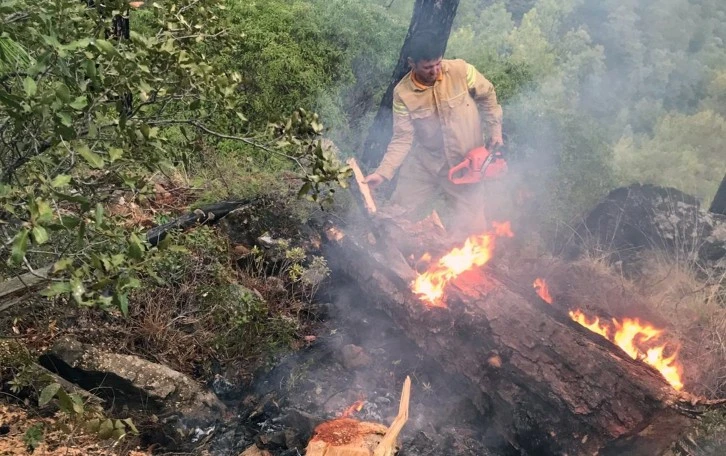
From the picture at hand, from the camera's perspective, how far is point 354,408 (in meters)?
4.00

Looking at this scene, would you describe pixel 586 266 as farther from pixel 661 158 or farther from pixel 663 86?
pixel 663 86

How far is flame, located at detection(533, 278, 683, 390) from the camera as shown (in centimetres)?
368

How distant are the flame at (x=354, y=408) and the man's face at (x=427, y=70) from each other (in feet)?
10.2

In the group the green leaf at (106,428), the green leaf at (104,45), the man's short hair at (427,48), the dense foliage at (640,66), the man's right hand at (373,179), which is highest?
the green leaf at (104,45)

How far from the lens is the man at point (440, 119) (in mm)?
5066

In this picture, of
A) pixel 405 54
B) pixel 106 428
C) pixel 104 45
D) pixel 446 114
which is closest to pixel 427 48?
pixel 446 114

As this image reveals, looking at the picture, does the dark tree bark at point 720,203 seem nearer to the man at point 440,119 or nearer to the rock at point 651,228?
the rock at point 651,228

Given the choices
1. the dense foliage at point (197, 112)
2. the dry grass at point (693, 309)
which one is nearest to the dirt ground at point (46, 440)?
the dense foliage at point (197, 112)

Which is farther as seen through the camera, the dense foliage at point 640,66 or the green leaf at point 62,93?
the dense foliage at point 640,66

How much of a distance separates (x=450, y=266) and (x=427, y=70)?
75.7 inches

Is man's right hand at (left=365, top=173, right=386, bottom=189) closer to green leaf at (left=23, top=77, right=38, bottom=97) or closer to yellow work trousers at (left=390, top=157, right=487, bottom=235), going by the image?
yellow work trousers at (left=390, top=157, right=487, bottom=235)

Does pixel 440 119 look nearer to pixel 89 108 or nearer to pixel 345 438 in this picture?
pixel 345 438

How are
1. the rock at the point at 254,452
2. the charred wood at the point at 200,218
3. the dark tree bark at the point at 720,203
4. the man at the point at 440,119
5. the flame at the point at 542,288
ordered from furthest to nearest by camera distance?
the dark tree bark at the point at 720,203
the man at the point at 440,119
the flame at the point at 542,288
the charred wood at the point at 200,218
the rock at the point at 254,452

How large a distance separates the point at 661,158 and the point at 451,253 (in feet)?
79.4
